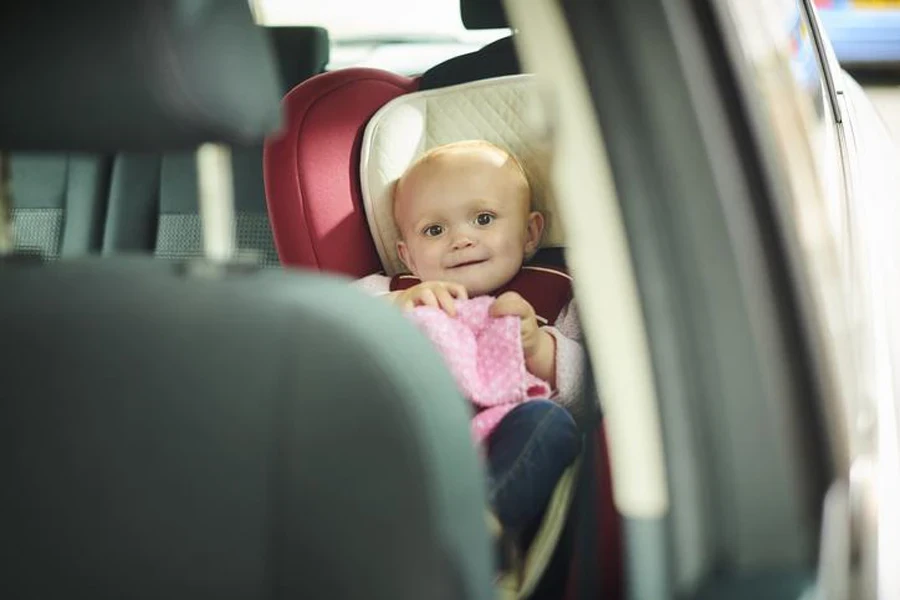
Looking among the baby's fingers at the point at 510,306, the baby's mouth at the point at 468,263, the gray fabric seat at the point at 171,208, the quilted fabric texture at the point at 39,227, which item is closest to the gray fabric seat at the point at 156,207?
the gray fabric seat at the point at 171,208

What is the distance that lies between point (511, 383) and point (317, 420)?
0.74 m

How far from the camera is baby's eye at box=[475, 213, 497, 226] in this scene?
6.07 ft

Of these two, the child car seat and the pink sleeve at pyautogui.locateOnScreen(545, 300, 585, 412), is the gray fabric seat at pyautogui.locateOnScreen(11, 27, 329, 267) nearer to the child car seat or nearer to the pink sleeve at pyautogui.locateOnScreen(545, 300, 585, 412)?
the child car seat

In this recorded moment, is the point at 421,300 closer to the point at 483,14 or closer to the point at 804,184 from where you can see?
the point at 483,14

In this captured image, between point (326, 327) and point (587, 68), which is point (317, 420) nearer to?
point (326, 327)

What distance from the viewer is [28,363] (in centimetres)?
103

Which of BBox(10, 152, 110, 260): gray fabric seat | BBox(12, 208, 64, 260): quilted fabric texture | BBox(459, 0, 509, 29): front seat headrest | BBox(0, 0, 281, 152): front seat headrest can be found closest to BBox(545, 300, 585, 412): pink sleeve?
BBox(459, 0, 509, 29): front seat headrest

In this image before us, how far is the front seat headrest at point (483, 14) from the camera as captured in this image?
6.54 ft

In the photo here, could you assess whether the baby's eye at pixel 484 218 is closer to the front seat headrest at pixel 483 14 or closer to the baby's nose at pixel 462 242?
the baby's nose at pixel 462 242

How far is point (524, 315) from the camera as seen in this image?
1.75 metres

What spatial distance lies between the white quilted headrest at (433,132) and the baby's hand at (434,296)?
8.2 inches

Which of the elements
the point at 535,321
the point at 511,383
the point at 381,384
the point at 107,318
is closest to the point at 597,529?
the point at 511,383

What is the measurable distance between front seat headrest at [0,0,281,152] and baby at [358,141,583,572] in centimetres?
76

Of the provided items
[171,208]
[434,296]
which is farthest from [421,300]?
[171,208]
